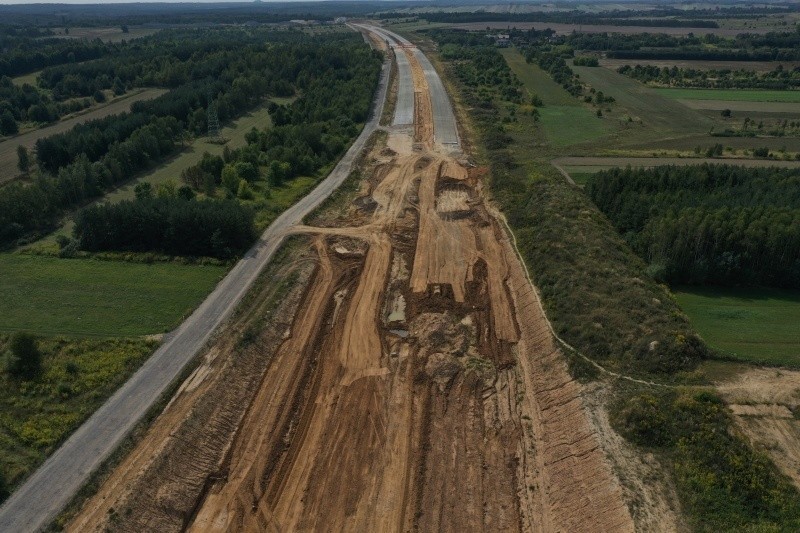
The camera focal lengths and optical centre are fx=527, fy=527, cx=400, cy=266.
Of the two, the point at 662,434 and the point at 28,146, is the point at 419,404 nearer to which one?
the point at 662,434

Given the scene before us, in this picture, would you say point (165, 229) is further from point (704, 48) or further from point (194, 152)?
point (704, 48)

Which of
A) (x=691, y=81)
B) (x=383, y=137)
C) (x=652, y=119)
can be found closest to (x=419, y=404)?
(x=383, y=137)

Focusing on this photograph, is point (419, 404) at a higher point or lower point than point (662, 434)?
lower

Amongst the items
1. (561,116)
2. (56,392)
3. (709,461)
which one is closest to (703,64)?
(561,116)

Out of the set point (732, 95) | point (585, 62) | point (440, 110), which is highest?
point (585, 62)

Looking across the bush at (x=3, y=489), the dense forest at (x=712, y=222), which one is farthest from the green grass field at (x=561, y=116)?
the bush at (x=3, y=489)

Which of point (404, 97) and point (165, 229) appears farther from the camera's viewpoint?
point (404, 97)

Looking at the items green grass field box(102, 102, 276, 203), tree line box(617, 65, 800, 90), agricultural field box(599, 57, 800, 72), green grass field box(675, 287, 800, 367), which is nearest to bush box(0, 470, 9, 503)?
green grass field box(675, 287, 800, 367)

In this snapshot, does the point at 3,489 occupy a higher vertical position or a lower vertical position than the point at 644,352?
lower
